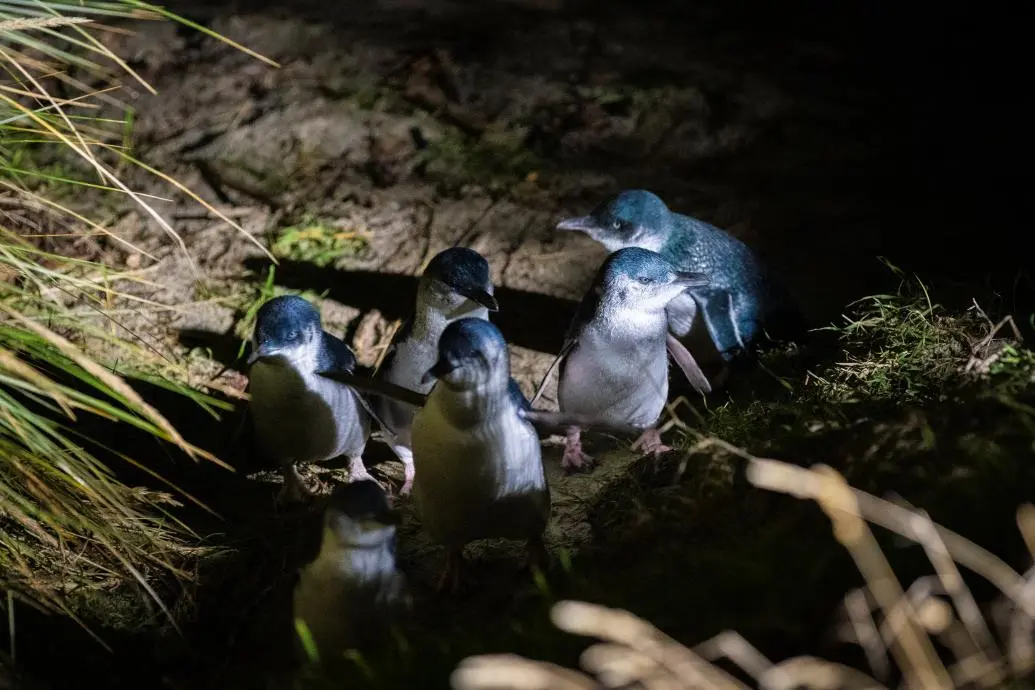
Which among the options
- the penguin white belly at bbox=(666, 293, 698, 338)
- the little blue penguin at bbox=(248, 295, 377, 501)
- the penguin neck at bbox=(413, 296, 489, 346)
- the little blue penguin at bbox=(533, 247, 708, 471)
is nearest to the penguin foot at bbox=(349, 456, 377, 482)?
the little blue penguin at bbox=(248, 295, 377, 501)

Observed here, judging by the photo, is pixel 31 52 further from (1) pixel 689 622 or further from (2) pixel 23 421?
(1) pixel 689 622

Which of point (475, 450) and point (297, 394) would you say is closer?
point (475, 450)

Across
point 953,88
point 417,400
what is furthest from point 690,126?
point 417,400

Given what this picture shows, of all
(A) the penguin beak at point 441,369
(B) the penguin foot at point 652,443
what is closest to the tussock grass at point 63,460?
(A) the penguin beak at point 441,369

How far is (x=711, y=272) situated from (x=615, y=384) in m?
0.76

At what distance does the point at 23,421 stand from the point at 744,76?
444 cm

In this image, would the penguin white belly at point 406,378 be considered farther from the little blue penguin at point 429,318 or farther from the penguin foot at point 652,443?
the penguin foot at point 652,443

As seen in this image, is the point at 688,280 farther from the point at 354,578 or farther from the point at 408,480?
the point at 354,578

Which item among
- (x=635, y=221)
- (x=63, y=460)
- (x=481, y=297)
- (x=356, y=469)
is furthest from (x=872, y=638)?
(x=635, y=221)

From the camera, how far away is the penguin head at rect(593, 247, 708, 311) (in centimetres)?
346

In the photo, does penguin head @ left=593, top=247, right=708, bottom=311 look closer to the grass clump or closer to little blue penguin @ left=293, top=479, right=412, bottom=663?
little blue penguin @ left=293, top=479, right=412, bottom=663

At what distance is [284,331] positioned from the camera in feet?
10.6

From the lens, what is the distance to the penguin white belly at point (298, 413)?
3.34 meters

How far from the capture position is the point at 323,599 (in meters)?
2.64
